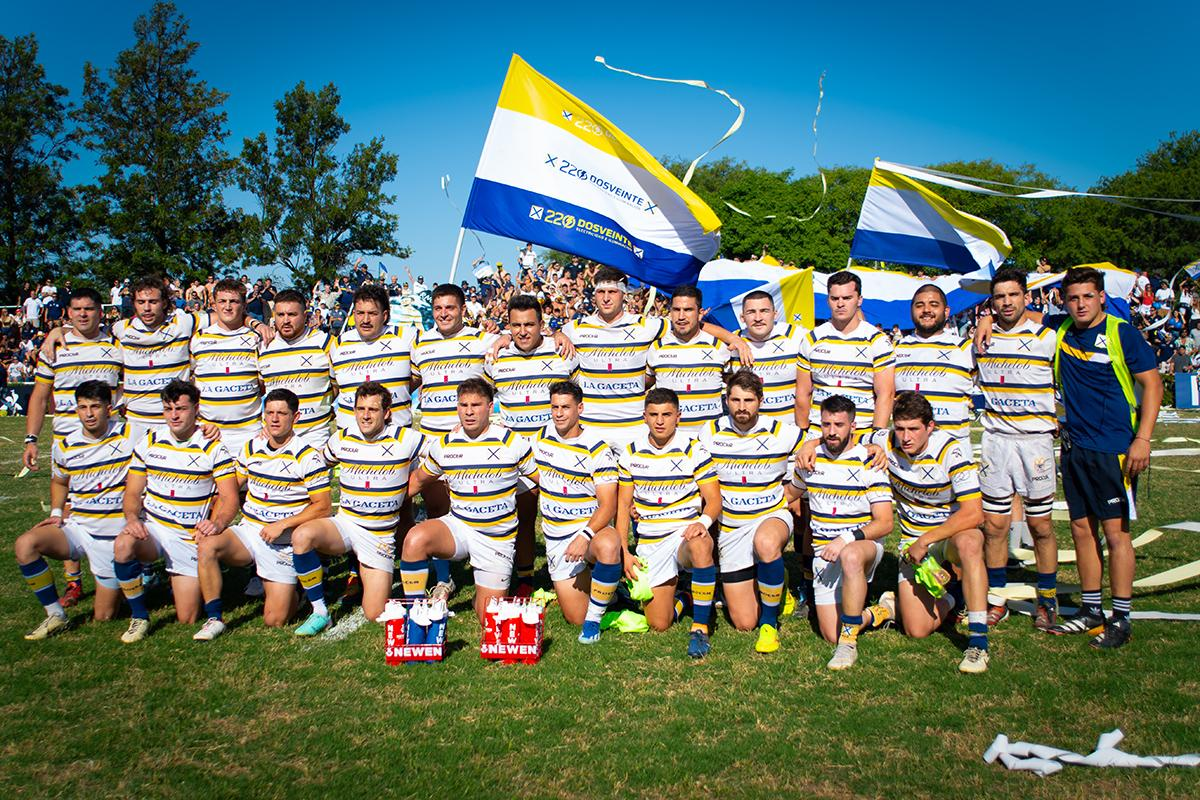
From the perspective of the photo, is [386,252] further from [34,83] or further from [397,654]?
[397,654]

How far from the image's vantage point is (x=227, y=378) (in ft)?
24.2

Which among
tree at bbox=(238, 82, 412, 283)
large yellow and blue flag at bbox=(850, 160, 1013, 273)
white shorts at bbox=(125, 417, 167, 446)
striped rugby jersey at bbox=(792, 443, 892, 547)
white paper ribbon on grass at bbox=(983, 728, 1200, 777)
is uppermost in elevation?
tree at bbox=(238, 82, 412, 283)

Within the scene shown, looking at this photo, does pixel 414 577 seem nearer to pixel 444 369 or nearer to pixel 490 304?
pixel 444 369

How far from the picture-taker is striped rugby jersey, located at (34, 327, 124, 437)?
7641 millimetres

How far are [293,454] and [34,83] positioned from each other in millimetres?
41065

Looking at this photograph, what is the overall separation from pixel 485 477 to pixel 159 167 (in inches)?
1281

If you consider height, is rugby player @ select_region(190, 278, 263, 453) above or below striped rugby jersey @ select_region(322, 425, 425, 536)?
above

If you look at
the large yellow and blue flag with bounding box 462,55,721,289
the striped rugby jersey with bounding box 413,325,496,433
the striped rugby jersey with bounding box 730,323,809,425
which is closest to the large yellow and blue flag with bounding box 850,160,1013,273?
the large yellow and blue flag with bounding box 462,55,721,289

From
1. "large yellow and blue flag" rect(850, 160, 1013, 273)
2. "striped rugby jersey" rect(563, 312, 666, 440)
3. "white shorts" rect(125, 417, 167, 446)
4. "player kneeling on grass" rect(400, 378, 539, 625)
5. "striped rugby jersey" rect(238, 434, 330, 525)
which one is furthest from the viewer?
"large yellow and blue flag" rect(850, 160, 1013, 273)

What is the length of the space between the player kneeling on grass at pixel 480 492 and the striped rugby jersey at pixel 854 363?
254 centimetres

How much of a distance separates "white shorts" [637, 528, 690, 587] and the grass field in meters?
0.43

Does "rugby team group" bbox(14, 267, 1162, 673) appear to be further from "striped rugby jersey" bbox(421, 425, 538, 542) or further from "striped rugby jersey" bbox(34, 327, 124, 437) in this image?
"striped rugby jersey" bbox(34, 327, 124, 437)

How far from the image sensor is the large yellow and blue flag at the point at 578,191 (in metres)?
7.80

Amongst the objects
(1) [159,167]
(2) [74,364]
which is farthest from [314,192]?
(2) [74,364]
